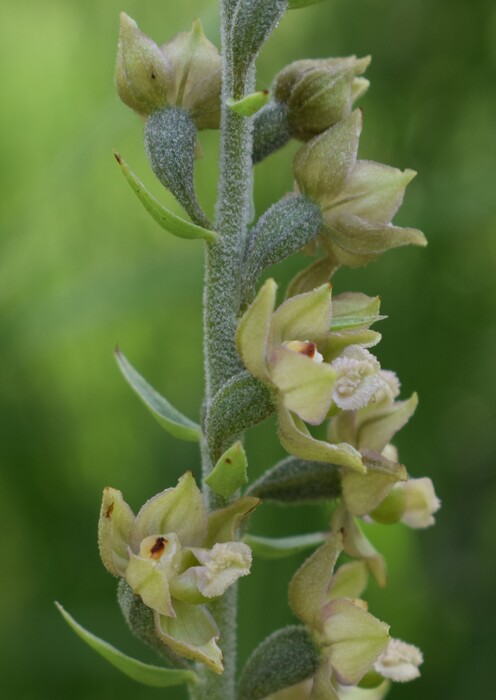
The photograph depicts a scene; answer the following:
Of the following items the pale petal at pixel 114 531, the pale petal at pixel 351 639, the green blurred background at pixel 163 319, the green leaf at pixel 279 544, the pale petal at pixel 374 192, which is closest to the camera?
the pale petal at pixel 114 531

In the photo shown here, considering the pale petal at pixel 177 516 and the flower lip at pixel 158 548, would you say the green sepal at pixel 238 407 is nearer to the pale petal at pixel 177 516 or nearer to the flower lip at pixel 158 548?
the pale petal at pixel 177 516

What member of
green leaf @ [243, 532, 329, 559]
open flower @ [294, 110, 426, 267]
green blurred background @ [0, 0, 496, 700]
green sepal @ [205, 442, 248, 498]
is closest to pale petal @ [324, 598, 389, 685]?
green leaf @ [243, 532, 329, 559]

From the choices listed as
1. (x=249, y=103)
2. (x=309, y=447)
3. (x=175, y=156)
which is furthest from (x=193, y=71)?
(x=309, y=447)

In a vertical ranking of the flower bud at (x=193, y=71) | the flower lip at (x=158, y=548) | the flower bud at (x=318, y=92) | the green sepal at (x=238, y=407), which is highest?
the flower bud at (x=193, y=71)

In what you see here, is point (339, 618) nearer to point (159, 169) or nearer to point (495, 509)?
point (159, 169)

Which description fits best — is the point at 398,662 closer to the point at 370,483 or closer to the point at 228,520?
the point at 370,483

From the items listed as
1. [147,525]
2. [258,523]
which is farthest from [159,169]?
[258,523]

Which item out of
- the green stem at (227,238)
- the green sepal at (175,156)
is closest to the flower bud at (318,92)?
the green stem at (227,238)
